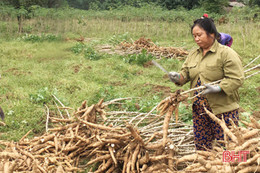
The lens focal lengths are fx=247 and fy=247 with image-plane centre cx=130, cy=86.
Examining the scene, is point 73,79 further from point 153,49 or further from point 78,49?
point 153,49

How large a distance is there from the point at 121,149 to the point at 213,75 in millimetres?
1168

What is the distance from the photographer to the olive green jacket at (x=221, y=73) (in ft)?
6.96

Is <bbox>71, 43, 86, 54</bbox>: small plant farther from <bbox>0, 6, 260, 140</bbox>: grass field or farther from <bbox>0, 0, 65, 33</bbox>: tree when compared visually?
<bbox>0, 0, 65, 33</bbox>: tree

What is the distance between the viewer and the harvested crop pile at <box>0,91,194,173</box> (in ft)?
7.35

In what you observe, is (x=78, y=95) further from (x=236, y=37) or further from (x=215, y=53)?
(x=236, y=37)

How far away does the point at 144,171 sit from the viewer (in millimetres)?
2195

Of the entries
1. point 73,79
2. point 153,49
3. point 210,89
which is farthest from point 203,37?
point 153,49

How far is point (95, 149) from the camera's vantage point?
8.67ft

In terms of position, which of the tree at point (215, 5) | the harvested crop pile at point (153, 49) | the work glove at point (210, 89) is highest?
the tree at point (215, 5)

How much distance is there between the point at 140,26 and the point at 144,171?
11.9 m

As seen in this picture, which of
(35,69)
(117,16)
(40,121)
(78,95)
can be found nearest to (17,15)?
(117,16)

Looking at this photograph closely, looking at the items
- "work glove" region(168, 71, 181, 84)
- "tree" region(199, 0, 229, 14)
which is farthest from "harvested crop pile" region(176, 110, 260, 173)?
"tree" region(199, 0, 229, 14)

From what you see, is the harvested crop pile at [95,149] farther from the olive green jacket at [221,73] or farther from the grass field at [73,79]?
the grass field at [73,79]

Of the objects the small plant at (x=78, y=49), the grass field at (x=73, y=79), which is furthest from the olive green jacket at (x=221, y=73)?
the small plant at (x=78, y=49)
